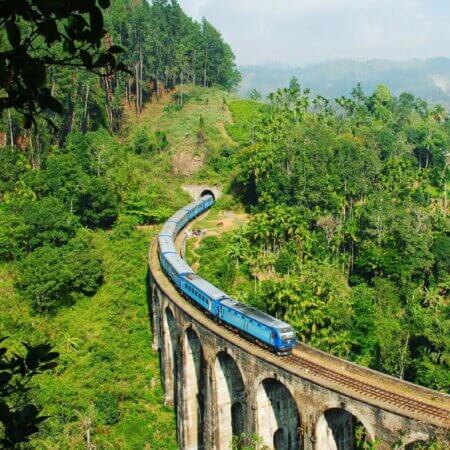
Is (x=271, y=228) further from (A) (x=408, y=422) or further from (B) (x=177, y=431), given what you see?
(A) (x=408, y=422)

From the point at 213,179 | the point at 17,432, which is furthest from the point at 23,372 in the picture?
the point at 213,179

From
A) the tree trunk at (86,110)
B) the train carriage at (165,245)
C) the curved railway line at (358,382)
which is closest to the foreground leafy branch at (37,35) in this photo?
the curved railway line at (358,382)

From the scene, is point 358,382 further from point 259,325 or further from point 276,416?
point 276,416

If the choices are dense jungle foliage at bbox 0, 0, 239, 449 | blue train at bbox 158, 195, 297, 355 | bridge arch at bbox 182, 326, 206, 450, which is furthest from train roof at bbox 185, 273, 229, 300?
dense jungle foliage at bbox 0, 0, 239, 449

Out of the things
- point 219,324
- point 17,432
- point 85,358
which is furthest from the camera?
point 85,358

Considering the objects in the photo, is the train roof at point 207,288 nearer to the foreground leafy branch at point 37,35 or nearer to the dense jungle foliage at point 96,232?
the dense jungle foliage at point 96,232

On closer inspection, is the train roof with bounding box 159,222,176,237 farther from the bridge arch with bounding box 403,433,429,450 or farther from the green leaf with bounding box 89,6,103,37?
the green leaf with bounding box 89,6,103,37

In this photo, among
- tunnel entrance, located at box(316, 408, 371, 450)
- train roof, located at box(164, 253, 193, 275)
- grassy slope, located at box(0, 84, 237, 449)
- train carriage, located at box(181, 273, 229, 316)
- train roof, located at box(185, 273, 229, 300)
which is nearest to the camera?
tunnel entrance, located at box(316, 408, 371, 450)
